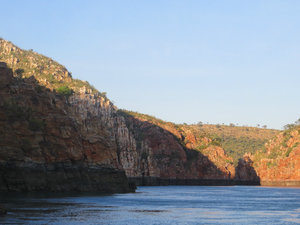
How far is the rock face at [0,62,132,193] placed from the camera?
95562 mm

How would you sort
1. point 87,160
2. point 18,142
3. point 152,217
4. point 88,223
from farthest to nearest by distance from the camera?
point 87,160 < point 18,142 < point 152,217 < point 88,223

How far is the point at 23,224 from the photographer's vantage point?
50.5 metres

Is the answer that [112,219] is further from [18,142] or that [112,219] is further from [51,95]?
[51,95]

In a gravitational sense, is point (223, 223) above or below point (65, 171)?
below

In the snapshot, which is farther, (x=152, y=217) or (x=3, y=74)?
(x=3, y=74)

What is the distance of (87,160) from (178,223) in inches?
2340

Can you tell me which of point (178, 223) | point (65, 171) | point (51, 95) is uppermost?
point (51, 95)

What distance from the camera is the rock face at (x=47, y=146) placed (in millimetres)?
95562

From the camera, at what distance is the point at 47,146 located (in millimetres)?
106625

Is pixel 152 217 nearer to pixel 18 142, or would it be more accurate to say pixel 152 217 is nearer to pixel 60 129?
pixel 18 142

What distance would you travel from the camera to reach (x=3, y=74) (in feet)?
353

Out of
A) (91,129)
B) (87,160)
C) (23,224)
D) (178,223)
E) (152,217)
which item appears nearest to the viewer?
(23,224)

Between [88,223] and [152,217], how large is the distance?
43.7 feet

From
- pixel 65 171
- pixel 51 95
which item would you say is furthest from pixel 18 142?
pixel 51 95
